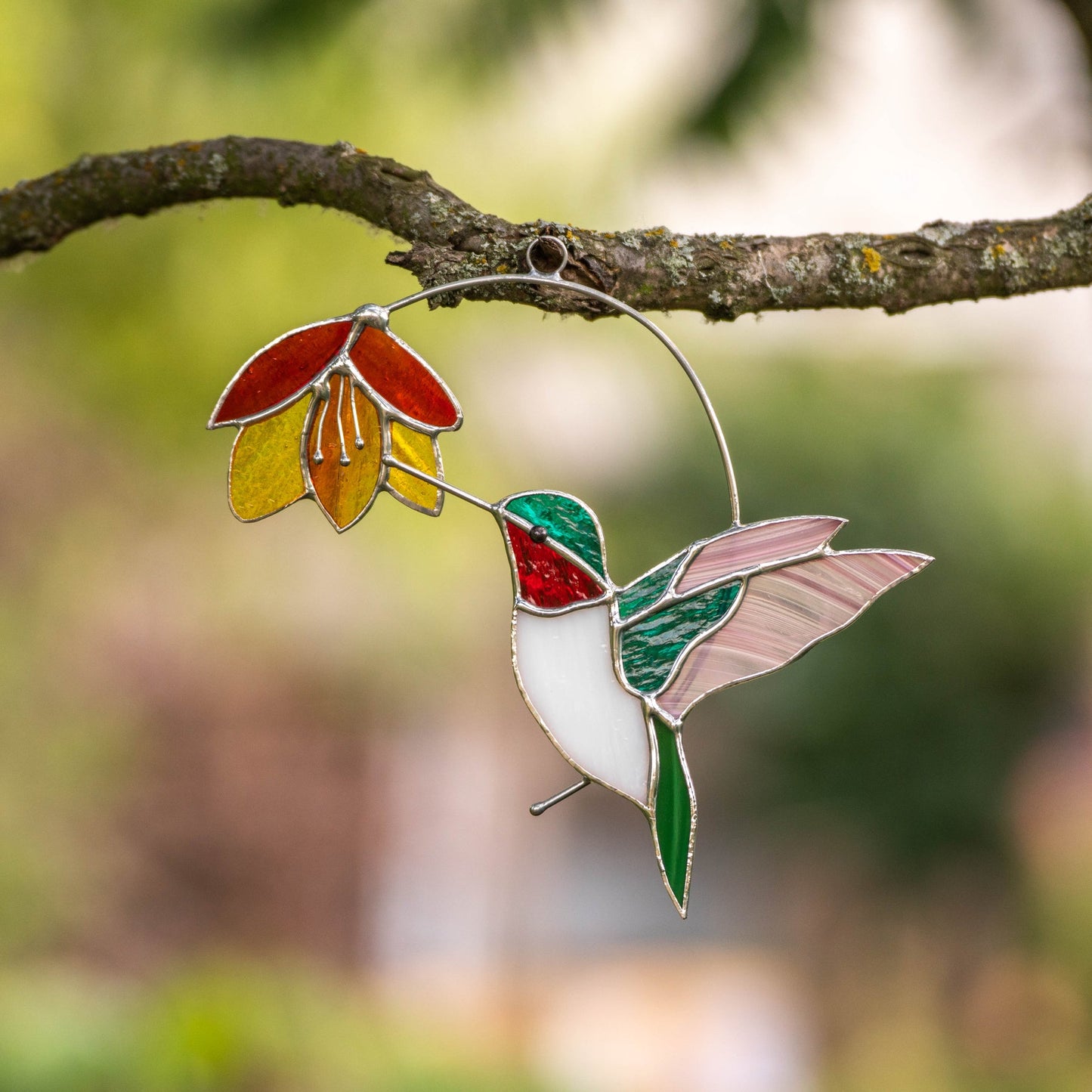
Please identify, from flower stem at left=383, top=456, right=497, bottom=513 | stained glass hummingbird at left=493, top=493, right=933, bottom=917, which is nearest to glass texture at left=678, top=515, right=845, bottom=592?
stained glass hummingbird at left=493, top=493, right=933, bottom=917

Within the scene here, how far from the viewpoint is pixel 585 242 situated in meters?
0.69

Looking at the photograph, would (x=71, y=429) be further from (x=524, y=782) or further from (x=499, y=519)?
(x=499, y=519)

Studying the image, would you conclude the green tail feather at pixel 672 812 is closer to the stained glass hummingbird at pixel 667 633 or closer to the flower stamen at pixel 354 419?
the stained glass hummingbird at pixel 667 633

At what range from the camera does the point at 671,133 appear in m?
1.84

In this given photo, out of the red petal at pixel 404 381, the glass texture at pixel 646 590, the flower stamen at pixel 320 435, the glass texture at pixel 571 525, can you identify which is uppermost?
the red petal at pixel 404 381

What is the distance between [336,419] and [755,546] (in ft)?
0.94

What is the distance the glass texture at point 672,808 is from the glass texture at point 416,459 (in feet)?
0.68

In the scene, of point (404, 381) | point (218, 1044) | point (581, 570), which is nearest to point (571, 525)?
point (581, 570)

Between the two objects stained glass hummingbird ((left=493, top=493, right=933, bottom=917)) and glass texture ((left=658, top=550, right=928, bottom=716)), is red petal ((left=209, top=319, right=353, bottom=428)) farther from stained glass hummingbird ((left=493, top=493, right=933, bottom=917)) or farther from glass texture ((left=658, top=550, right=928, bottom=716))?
glass texture ((left=658, top=550, right=928, bottom=716))

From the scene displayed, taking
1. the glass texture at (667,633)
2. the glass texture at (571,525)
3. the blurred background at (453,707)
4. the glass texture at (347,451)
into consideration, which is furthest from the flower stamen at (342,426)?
the blurred background at (453,707)

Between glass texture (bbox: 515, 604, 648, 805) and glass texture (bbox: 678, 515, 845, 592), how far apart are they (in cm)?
7

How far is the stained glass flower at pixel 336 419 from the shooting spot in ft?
2.30

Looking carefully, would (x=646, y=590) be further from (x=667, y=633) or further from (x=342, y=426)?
(x=342, y=426)

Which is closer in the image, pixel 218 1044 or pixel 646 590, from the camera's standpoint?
pixel 646 590
